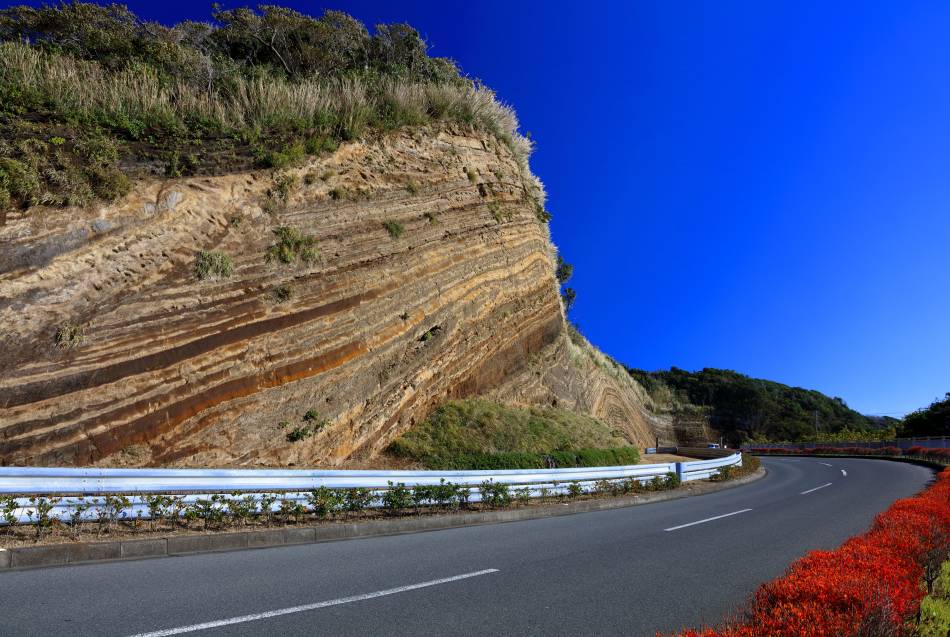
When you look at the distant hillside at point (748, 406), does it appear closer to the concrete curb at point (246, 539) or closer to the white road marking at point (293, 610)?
the concrete curb at point (246, 539)

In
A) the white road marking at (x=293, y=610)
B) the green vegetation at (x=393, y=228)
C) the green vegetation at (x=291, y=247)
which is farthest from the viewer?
the green vegetation at (x=393, y=228)

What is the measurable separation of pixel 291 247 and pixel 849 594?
12.5 m

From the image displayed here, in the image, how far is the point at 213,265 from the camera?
461 inches

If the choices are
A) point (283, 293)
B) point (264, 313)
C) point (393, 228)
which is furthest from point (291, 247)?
point (393, 228)

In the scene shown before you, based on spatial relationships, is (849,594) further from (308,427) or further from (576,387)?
(576,387)

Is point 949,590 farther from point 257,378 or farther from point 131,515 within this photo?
point 257,378

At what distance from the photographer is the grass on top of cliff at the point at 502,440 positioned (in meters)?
13.6

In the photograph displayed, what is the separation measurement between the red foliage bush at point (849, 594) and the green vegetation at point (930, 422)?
50.6 metres

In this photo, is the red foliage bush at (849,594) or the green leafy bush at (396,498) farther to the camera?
the green leafy bush at (396,498)

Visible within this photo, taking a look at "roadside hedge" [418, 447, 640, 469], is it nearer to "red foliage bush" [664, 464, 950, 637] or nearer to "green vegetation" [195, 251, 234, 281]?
"green vegetation" [195, 251, 234, 281]

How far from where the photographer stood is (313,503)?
8367 mm

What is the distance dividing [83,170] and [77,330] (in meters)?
3.57

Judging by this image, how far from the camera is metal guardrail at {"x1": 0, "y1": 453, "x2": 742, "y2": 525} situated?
6375 millimetres

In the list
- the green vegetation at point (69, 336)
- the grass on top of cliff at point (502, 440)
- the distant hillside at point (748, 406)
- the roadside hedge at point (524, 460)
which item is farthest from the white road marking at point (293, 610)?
the distant hillside at point (748, 406)
